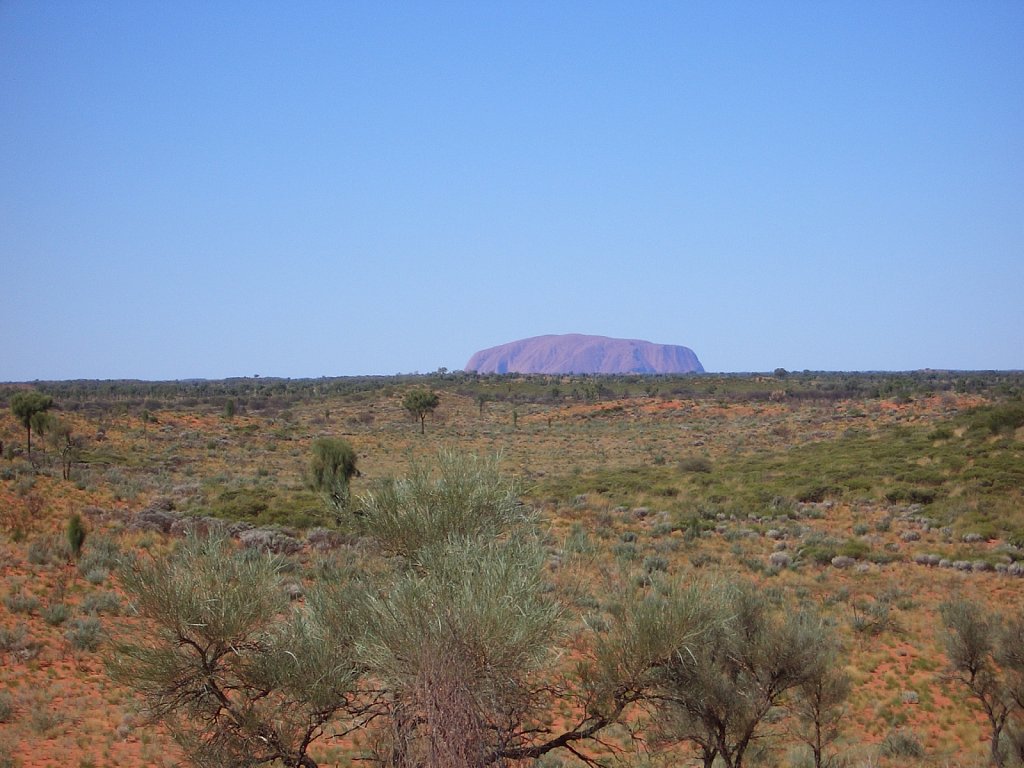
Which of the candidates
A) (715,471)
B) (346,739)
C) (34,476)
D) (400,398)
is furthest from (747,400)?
(346,739)

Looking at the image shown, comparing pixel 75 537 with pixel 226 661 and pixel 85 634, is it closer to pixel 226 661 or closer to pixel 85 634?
pixel 85 634

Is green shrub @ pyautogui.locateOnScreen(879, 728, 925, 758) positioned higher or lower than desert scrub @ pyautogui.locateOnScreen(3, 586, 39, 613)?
lower

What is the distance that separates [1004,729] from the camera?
10.9 metres

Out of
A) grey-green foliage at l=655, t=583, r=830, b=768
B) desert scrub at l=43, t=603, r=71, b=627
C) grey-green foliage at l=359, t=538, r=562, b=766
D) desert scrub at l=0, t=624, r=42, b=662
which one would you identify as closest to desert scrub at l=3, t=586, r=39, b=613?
desert scrub at l=43, t=603, r=71, b=627

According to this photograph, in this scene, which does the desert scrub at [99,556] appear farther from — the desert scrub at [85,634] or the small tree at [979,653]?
the small tree at [979,653]

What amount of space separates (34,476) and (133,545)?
941cm

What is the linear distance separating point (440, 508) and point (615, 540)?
1741cm

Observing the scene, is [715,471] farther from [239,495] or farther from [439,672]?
[439,672]

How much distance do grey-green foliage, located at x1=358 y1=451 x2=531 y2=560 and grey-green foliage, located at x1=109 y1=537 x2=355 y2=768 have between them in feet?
3.63

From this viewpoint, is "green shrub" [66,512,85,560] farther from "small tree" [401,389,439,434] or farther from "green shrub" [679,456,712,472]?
"small tree" [401,389,439,434]

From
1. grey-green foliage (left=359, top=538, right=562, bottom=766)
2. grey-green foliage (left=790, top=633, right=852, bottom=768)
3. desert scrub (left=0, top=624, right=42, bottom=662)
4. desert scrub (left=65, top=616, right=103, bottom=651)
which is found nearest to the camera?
grey-green foliage (left=359, top=538, right=562, bottom=766)

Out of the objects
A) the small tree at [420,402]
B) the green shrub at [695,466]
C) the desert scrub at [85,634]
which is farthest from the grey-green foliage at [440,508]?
the small tree at [420,402]

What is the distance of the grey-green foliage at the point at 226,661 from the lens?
619 cm

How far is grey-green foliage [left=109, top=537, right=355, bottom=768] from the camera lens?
20.3 ft
